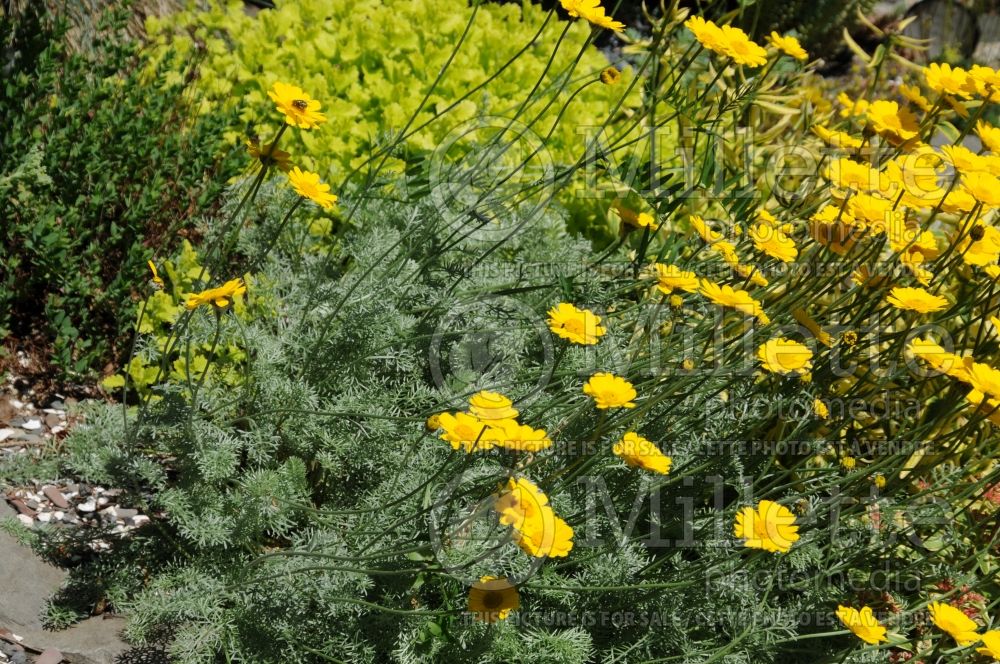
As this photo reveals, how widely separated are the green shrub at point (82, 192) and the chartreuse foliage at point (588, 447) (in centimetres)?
37

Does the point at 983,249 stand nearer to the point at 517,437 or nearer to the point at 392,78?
the point at 517,437

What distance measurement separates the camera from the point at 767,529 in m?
1.89

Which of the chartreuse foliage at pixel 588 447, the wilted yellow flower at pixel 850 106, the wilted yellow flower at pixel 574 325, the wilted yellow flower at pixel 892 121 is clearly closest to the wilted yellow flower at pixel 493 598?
the chartreuse foliage at pixel 588 447

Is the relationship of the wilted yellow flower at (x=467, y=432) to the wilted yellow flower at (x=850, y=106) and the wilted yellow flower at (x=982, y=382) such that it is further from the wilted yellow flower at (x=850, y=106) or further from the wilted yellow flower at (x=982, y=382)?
the wilted yellow flower at (x=850, y=106)

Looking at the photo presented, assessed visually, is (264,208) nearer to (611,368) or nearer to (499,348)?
(499,348)

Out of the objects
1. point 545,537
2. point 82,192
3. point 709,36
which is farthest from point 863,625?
point 82,192

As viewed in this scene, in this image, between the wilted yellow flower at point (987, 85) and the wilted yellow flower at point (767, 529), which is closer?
the wilted yellow flower at point (767, 529)

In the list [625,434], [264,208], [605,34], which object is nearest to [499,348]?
[625,434]

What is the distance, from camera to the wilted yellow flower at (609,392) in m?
1.75

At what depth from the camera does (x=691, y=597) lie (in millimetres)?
2357

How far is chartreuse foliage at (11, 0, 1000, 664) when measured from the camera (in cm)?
212

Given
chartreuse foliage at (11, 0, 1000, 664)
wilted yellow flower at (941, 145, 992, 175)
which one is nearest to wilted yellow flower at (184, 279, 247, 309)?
chartreuse foliage at (11, 0, 1000, 664)

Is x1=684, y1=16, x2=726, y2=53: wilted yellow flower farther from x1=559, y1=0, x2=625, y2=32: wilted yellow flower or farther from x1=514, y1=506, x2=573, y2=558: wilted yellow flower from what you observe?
x1=514, y1=506, x2=573, y2=558: wilted yellow flower

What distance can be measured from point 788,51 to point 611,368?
857mm
